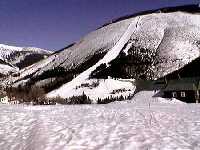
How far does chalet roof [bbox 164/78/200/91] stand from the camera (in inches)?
3575

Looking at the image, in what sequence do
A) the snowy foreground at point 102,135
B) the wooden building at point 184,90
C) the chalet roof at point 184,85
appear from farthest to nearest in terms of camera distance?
the chalet roof at point 184,85 < the wooden building at point 184,90 < the snowy foreground at point 102,135

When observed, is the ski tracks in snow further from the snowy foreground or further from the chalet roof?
the chalet roof

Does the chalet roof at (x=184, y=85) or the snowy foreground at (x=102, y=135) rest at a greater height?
the chalet roof at (x=184, y=85)

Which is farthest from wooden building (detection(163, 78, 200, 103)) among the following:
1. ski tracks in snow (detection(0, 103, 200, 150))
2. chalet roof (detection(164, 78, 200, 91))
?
ski tracks in snow (detection(0, 103, 200, 150))

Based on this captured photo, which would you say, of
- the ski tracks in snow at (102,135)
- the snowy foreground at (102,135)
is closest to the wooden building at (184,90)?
the ski tracks in snow at (102,135)

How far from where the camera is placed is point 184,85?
92.9 meters

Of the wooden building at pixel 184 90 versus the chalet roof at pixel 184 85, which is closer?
the wooden building at pixel 184 90

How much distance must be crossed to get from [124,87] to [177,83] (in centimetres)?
6065

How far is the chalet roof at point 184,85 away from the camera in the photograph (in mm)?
90806

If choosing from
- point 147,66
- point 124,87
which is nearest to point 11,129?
point 124,87

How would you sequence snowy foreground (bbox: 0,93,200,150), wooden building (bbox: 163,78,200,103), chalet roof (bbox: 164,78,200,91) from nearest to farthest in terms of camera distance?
snowy foreground (bbox: 0,93,200,150), wooden building (bbox: 163,78,200,103), chalet roof (bbox: 164,78,200,91)

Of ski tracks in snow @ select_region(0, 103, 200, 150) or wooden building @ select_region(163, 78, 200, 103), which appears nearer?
ski tracks in snow @ select_region(0, 103, 200, 150)

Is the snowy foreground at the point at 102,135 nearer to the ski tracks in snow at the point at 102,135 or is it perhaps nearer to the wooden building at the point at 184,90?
the ski tracks in snow at the point at 102,135

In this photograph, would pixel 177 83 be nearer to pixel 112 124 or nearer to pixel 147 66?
pixel 112 124
